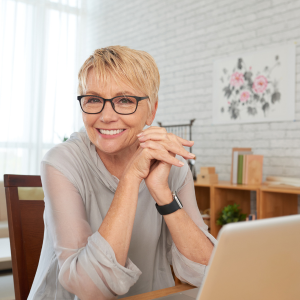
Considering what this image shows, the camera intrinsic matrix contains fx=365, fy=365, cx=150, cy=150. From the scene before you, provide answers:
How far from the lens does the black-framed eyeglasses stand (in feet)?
4.13

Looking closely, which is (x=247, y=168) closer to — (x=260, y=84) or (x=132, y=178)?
(x=260, y=84)

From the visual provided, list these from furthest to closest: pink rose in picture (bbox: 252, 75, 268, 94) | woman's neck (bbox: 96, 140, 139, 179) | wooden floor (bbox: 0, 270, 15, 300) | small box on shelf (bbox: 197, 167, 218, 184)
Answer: pink rose in picture (bbox: 252, 75, 268, 94)
small box on shelf (bbox: 197, 167, 218, 184)
wooden floor (bbox: 0, 270, 15, 300)
woman's neck (bbox: 96, 140, 139, 179)

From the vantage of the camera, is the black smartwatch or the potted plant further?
the potted plant

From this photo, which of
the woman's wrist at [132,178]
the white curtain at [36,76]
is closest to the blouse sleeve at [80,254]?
the woman's wrist at [132,178]

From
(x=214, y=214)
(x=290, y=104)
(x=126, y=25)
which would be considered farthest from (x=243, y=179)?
(x=126, y=25)

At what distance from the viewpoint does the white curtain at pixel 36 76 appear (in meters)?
5.44

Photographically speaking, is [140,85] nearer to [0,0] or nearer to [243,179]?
[243,179]

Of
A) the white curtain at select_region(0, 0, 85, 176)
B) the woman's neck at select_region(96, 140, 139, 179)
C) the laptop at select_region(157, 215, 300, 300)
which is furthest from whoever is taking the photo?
the white curtain at select_region(0, 0, 85, 176)

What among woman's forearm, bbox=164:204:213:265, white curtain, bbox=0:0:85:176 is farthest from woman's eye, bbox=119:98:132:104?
white curtain, bbox=0:0:85:176

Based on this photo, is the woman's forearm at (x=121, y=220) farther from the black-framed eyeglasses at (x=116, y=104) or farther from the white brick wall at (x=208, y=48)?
the white brick wall at (x=208, y=48)

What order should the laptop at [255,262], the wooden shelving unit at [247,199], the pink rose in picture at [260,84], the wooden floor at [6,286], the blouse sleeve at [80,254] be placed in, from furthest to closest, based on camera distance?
the pink rose in picture at [260,84], the wooden shelving unit at [247,199], the wooden floor at [6,286], the blouse sleeve at [80,254], the laptop at [255,262]

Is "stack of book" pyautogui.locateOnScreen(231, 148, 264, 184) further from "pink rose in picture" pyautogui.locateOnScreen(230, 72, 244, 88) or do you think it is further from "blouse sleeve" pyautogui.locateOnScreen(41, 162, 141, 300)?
"blouse sleeve" pyautogui.locateOnScreen(41, 162, 141, 300)

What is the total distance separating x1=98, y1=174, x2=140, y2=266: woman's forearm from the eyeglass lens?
266mm

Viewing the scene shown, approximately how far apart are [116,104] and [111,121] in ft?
0.20
